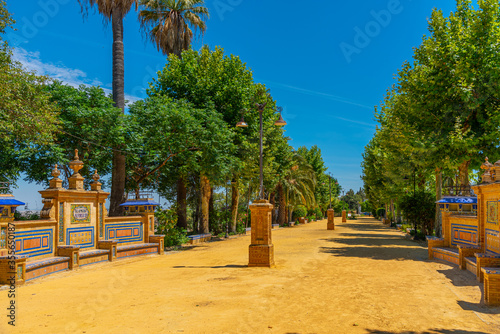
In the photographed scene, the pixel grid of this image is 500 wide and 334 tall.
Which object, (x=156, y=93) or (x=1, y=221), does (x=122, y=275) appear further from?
(x=156, y=93)

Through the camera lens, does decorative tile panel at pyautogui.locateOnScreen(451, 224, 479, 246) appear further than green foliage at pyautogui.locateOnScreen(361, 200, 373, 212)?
No

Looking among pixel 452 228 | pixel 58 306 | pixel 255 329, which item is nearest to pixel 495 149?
pixel 452 228

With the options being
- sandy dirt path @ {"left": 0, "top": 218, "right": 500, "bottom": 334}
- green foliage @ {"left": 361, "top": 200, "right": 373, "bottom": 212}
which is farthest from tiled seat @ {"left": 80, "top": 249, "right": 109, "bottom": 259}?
green foliage @ {"left": 361, "top": 200, "right": 373, "bottom": 212}

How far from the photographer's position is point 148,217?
18359mm

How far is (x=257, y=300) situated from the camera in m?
8.49

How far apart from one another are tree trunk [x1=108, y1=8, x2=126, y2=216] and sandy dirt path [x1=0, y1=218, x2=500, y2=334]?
687 cm

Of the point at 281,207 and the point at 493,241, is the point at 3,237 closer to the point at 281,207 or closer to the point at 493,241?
the point at 493,241

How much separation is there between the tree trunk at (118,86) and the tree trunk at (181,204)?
5.00m

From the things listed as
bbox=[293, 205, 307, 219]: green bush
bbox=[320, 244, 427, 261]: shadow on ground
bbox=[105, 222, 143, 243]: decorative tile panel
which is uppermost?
bbox=[105, 222, 143, 243]: decorative tile panel

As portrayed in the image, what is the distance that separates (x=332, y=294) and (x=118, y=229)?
11039 mm

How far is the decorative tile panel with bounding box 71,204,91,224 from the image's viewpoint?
1394 centimetres

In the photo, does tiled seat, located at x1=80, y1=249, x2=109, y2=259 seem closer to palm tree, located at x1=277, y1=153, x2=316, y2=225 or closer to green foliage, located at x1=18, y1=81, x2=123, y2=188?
green foliage, located at x1=18, y1=81, x2=123, y2=188

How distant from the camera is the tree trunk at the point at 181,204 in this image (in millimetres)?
25125

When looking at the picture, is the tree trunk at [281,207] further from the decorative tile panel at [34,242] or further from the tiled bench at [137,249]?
the decorative tile panel at [34,242]
